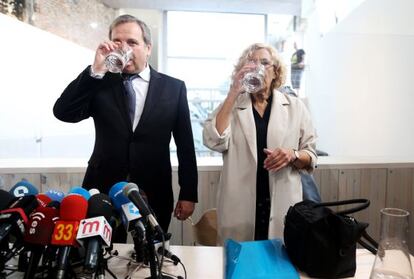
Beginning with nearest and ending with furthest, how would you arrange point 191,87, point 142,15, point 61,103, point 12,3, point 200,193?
point 61,103 → point 200,193 → point 12,3 → point 142,15 → point 191,87

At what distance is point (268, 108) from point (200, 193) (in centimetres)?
81

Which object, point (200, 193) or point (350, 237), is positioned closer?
point (350, 237)

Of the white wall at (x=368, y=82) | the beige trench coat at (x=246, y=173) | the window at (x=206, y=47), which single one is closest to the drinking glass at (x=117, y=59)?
the beige trench coat at (x=246, y=173)

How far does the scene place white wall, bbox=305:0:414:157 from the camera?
8.03 feet

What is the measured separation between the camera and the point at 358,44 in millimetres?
3348

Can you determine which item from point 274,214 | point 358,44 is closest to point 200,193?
point 274,214

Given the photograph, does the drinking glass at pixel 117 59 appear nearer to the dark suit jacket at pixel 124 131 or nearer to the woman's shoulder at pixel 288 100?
the dark suit jacket at pixel 124 131

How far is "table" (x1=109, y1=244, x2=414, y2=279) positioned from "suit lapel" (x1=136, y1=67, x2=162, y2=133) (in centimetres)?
53

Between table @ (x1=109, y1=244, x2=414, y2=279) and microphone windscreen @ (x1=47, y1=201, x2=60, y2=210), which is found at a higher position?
microphone windscreen @ (x1=47, y1=201, x2=60, y2=210)

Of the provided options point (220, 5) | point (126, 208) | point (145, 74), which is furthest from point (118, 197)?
point (220, 5)

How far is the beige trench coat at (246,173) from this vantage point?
4.44 ft

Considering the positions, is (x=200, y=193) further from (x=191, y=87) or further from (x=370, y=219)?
(x=191, y=87)

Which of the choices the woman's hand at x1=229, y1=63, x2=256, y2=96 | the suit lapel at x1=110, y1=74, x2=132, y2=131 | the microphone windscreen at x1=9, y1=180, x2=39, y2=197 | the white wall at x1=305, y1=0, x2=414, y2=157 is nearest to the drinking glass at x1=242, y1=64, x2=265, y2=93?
the woman's hand at x1=229, y1=63, x2=256, y2=96

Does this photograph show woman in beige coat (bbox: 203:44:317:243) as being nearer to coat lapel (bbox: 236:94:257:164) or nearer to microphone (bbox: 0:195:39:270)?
coat lapel (bbox: 236:94:257:164)
